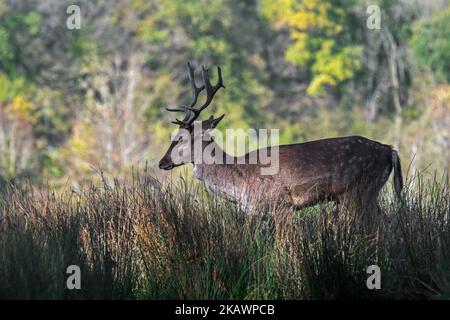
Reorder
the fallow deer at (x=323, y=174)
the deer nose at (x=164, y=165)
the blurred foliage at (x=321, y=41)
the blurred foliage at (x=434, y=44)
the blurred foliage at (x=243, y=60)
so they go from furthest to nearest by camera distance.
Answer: the blurred foliage at (x=321, y=41)
the blurred foliage at (x=243, y=60)
the blurred foliage at (x=434, y=44)
the deer nose at (x=164, y=165)
the fallow deer at (x=323, y=174)

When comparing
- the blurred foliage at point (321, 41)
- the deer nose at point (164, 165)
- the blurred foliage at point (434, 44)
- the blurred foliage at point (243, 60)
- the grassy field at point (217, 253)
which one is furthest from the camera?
the blurred foliage at point (321, 41)

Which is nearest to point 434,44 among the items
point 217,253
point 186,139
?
point 186,139

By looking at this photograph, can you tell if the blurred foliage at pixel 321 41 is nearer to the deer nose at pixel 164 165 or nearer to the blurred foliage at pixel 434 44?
the blurred foliage at pixel 434 44

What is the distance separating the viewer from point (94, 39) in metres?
43.2

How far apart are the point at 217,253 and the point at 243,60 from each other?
124 ft

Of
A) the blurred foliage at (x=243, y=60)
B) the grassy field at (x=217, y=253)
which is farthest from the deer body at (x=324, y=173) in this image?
the blurred foliage at (x=243, y=60)

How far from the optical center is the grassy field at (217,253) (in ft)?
23.4

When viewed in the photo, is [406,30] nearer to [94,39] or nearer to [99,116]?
[94,39]

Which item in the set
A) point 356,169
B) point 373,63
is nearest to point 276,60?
point 373,63

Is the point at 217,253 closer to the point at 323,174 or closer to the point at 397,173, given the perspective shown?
the point at 323,174

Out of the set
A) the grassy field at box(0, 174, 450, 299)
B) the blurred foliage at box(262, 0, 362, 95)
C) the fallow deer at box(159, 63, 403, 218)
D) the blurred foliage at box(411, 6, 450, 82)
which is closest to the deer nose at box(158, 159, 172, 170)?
the fallow deer at box(159, 63, 403, 218)

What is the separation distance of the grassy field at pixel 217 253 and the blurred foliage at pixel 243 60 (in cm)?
2625

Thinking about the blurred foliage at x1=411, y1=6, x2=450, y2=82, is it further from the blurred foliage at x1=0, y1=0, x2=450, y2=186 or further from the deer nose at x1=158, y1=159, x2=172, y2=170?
the deer nose at x1=158, y1=159, x2=172, y2=170

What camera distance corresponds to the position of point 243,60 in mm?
44812
